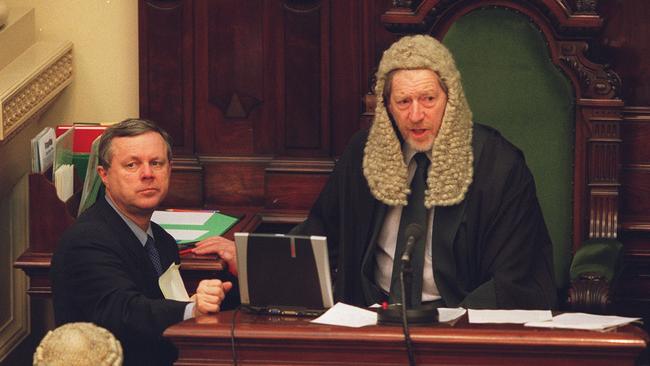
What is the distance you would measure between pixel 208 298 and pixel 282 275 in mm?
213

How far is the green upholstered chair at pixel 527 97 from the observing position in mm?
4340

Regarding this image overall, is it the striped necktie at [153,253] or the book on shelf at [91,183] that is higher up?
the book on shelf at [91,183]

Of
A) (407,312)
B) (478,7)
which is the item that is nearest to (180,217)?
(478,7)

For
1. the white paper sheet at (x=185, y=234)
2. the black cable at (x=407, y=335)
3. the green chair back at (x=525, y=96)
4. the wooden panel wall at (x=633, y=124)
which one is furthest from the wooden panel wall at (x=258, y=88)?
the black cable at (x=407, y=335)

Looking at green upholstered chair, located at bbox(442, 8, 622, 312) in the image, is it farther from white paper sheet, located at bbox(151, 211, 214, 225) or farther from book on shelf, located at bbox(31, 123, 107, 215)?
book on shelf, located at bbox(31, 123, 107, 215)

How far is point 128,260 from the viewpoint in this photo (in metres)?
3.42

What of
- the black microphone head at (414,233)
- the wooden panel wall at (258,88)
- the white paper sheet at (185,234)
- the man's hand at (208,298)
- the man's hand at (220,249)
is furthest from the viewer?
the wooden panel wall at (258,88)

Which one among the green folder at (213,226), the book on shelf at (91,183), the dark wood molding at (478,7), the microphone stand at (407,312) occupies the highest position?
the dark wood molding at (478,7)

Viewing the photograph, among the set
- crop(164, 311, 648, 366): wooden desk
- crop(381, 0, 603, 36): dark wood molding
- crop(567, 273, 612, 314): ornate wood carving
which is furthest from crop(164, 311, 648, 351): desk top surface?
crop(381, 0, 603, 36): dark wood molding

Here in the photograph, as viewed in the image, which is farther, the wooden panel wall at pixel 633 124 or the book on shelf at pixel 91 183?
the wooden panel wall at pixel 633 124

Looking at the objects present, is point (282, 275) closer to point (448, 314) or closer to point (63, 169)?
point (448, 314)

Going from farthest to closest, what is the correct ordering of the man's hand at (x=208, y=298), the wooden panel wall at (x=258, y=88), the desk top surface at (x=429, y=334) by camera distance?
the wooden panel wall at (x=258, y=88) → the man's hand at (x=208, y=298) → the desk top surface at (x=429, y=334)

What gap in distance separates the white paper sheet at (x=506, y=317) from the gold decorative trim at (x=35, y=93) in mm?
2212

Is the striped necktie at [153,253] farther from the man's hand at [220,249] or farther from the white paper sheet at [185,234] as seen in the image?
the white paper sheet at [185,234]
